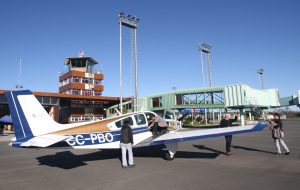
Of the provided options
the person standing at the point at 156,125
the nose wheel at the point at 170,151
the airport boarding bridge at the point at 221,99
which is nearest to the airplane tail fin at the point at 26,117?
the person standing at the point at 156,125

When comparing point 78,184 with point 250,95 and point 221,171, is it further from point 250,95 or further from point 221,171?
point 250,95

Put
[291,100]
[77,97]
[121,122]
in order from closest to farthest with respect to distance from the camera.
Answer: [121,122]
[77,97]
[291,100]

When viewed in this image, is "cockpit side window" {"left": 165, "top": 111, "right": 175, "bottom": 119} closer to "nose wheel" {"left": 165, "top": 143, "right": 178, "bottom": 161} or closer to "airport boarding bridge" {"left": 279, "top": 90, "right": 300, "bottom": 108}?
"nose wheel" {"left": 165, "top": 143, "right": 178, "bottom": 161}

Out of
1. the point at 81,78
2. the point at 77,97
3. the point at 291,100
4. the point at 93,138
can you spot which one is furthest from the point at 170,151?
the point at 291,100

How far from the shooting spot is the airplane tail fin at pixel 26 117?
1063 centimetres

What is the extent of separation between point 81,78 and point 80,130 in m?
58.7

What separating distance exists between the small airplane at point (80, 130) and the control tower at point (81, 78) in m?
56.0

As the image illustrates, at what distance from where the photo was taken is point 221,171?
29.3 feet

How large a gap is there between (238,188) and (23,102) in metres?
9.04

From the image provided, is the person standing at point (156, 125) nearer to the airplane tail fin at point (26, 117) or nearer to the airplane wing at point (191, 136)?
the airplane wing at point (191, 136)

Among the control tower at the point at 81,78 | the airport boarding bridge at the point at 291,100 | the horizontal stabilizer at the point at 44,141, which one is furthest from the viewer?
the airport boarding bridge at the point at 291,100

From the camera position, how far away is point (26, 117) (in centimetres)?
1077

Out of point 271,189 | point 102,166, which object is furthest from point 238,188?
point 102,166

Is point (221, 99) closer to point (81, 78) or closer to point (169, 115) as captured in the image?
point (169, 115)
